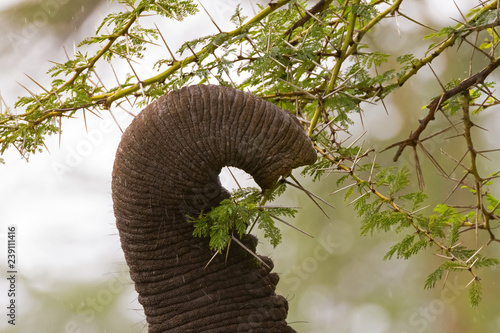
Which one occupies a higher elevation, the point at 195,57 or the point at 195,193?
the point at 195,57

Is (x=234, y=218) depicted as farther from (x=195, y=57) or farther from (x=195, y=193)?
(x=195, y=57)

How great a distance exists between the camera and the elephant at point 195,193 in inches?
40.2

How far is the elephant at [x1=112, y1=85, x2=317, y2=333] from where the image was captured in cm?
102

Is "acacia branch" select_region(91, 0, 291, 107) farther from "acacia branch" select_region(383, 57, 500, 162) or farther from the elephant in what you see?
"acacia branch" select_region(383, 57, 500, 162)

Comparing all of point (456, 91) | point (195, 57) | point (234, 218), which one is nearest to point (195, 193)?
point (234, 218)

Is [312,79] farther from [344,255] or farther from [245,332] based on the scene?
[344,255]

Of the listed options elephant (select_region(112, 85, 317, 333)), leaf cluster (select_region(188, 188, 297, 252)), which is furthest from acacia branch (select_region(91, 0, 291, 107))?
leaf cluster (select_region(188, 188, 297, 252))

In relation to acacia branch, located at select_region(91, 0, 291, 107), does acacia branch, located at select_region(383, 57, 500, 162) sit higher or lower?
lower

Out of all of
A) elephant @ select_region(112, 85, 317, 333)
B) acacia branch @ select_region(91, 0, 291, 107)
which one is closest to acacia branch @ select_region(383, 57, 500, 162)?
elephant @ select_region(112, 85, 317, 333)

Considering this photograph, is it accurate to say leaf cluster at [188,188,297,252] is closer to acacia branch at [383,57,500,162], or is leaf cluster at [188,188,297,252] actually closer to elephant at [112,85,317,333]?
elephant at [112,85,317,333]

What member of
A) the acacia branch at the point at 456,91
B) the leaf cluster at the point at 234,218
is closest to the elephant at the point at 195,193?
the leaf cluster at the point at 234,218

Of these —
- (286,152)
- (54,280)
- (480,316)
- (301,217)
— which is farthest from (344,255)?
(286,152)

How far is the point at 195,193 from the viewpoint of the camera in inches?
42.9

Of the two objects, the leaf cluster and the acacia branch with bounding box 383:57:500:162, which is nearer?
the leaf cluster
